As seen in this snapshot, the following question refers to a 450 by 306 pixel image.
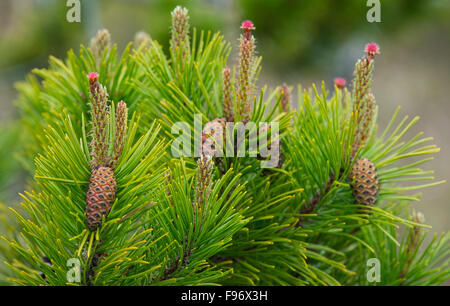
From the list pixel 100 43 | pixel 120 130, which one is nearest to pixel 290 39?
pixel 100 43

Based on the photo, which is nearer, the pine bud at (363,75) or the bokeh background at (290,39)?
the pine bud at (363,75)

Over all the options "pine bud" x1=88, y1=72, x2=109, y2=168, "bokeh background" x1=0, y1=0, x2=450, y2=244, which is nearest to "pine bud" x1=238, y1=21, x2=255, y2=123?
"pine bud" x1=88, y1=72, x2=109, y2=168

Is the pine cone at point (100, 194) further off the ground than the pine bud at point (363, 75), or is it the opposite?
the pine bud at point (363, 75)

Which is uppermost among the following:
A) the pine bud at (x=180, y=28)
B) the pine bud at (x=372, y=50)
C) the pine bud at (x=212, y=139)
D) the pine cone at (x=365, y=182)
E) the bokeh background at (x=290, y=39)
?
the bokeh background at (x=290, y=39)

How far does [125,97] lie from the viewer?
41cm

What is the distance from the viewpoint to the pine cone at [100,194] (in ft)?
0.94

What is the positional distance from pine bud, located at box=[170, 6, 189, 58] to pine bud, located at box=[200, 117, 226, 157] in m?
0.09

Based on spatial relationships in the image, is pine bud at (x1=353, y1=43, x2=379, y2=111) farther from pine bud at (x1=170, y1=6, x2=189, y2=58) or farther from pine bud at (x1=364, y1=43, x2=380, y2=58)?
pine bud at (x1=170, y1=6, x2=189, y2=58)

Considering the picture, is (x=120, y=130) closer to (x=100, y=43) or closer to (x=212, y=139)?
(x=212, y=139)

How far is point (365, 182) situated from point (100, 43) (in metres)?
0.30

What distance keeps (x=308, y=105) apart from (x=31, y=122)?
1.11 feet

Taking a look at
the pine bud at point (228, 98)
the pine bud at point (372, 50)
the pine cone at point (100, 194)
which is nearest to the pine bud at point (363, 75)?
the pine bud at point (372, 50)

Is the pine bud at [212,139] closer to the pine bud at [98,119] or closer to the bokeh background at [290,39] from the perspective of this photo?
the pine bud at [98,119]
